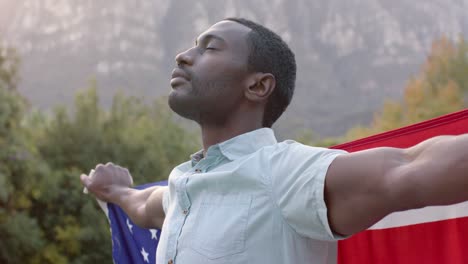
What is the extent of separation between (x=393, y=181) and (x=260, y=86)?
0.71 m

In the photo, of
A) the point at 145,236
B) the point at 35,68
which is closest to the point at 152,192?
the point at 145,236

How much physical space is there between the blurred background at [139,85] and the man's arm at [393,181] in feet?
38.1

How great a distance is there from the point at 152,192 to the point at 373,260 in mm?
1015

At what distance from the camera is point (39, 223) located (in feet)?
48.9

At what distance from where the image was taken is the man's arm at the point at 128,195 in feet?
9.25

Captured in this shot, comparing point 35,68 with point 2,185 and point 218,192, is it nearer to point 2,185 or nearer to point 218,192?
point 2,185

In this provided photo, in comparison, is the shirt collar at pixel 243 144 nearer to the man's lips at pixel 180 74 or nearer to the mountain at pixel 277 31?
the man's lips at pixel 180 74

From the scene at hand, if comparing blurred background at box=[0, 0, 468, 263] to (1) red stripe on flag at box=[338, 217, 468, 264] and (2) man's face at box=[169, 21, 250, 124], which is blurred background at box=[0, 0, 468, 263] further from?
(2) man's face at box=[169, 21, 250, 124]

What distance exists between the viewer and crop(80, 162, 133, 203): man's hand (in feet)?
10.9

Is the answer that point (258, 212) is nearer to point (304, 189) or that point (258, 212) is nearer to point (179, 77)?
point (304, 189)

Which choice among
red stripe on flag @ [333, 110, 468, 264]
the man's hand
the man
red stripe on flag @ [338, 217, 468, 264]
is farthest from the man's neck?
the man's hand

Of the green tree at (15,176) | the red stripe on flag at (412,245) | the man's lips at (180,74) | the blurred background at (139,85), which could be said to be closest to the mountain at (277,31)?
the blurred background at (139,85)

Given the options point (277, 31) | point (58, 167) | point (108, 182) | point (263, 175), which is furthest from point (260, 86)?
point (277, 31)

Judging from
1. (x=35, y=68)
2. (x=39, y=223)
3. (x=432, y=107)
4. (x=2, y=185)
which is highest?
(x=35, y=68)
